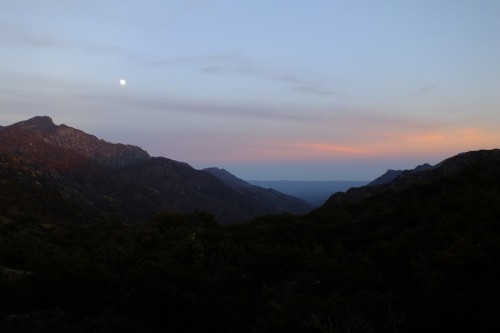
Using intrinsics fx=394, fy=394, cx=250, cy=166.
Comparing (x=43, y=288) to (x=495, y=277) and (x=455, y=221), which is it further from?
(x=455, y=221)

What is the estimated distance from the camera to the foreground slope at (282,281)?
8.62 m

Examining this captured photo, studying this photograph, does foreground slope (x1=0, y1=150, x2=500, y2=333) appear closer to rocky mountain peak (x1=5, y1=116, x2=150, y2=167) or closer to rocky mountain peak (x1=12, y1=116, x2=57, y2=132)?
rocky mountain peak (x1=5, y1=116, x2=150, y2=167)

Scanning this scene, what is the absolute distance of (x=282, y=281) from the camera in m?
12.7

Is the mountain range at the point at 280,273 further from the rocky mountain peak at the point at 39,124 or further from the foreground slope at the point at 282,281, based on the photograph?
the rocky mountain peak at the point at 39,124

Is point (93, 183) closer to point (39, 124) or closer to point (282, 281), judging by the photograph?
point (282, 281)

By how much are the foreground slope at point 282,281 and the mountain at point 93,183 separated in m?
17.0

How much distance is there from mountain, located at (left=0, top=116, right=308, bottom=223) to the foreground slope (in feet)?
55.9

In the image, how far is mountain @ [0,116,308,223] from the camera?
134ft

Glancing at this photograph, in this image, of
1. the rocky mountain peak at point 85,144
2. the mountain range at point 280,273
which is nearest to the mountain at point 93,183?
the rocky mountain peak at point 85,144

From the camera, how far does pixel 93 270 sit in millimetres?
11344

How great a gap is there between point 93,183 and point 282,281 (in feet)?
297

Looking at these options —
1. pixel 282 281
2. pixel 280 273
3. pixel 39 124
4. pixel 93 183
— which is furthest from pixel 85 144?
pixel 282 281

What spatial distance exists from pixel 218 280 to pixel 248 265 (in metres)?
1.31

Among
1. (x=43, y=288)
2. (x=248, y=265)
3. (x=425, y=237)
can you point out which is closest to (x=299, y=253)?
(x=248, y=265)
